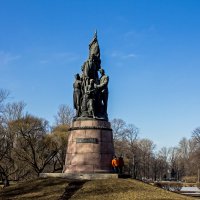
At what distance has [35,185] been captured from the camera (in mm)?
20391

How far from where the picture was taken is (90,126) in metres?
24.0

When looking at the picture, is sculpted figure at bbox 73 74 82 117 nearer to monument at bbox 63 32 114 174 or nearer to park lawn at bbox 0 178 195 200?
monument at bbox 63 32 114 174

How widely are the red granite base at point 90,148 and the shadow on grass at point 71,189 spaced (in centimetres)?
310

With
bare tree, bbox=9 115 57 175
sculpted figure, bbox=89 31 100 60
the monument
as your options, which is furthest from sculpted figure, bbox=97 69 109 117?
bare tree, bbox=9 115 57 175

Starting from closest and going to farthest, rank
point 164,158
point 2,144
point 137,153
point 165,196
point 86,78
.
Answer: point 165,196 < point 86,78 < point 2,144 < point 137,153 < point 164,158

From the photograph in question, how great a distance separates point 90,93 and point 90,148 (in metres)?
3.64

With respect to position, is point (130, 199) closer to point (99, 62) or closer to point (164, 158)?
point (99, 62)

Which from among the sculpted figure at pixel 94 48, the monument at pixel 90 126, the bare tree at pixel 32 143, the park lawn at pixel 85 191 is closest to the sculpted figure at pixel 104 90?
the monument at pixel 90 126

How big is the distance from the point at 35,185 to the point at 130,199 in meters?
5.67

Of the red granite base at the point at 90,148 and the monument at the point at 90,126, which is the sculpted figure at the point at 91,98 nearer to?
the monument at the point at 90,126

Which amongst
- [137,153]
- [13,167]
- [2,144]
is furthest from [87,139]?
[137,153]

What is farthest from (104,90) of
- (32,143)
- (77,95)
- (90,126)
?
(32,143)

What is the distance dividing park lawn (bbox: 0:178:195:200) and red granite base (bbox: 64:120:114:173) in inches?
99.6

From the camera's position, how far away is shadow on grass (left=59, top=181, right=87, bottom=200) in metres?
17.9
